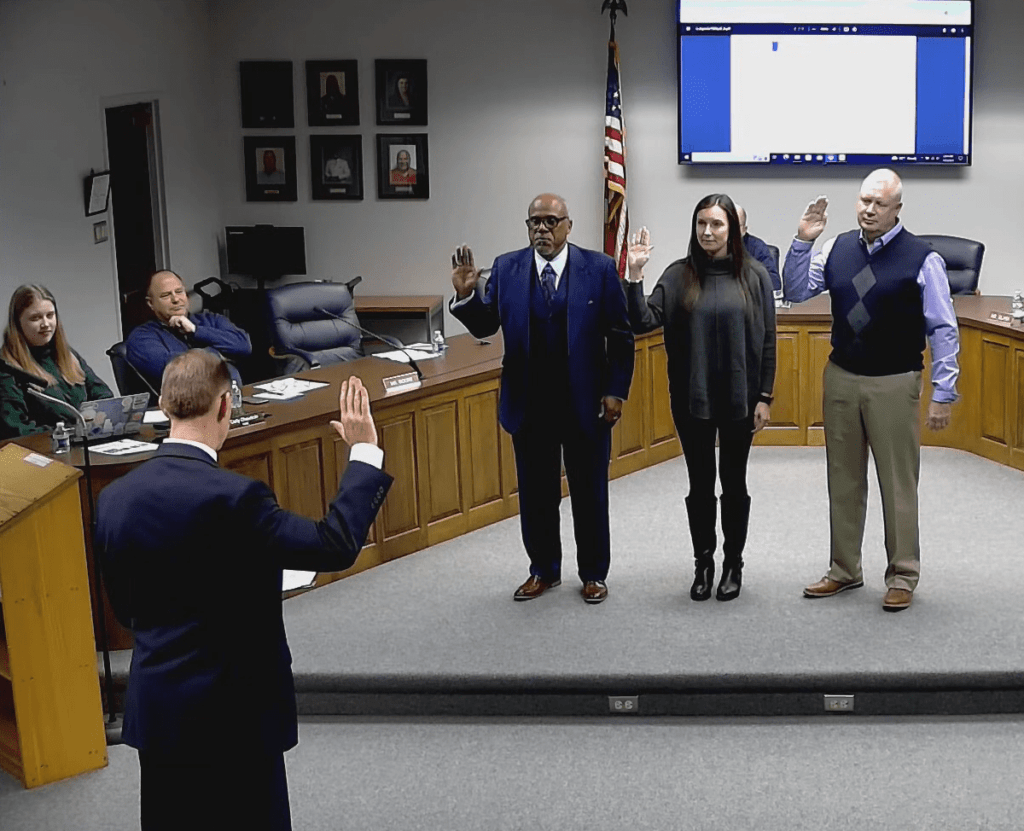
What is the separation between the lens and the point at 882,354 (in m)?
5.02

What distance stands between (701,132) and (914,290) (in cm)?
463

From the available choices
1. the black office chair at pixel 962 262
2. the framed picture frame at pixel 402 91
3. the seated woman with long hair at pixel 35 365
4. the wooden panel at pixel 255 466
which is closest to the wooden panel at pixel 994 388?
the black office chair at pixel 962 262

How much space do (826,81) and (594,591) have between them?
16.4 ft

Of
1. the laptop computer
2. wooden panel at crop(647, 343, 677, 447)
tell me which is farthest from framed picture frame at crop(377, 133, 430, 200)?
the laptop computer

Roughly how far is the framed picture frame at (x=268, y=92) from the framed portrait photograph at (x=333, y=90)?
14 centimetres

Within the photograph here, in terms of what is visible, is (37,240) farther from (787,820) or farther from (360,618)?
(787,820)

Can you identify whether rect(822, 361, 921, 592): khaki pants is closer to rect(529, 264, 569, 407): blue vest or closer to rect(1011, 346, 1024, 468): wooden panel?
rect(529, 264, 569, 407): blue vest

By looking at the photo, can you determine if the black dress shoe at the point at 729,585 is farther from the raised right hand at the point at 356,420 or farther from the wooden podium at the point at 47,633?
the raised right hand at the point at 356,420

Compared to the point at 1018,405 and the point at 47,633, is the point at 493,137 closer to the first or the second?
the point at 1018,405

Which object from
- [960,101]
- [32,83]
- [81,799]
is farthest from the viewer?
[960,101]

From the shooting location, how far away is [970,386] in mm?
7367

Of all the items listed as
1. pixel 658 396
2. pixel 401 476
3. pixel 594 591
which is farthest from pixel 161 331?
pixel 658 396

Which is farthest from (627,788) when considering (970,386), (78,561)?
(970,386)

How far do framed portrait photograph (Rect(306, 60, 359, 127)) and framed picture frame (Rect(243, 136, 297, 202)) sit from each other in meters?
0.30
